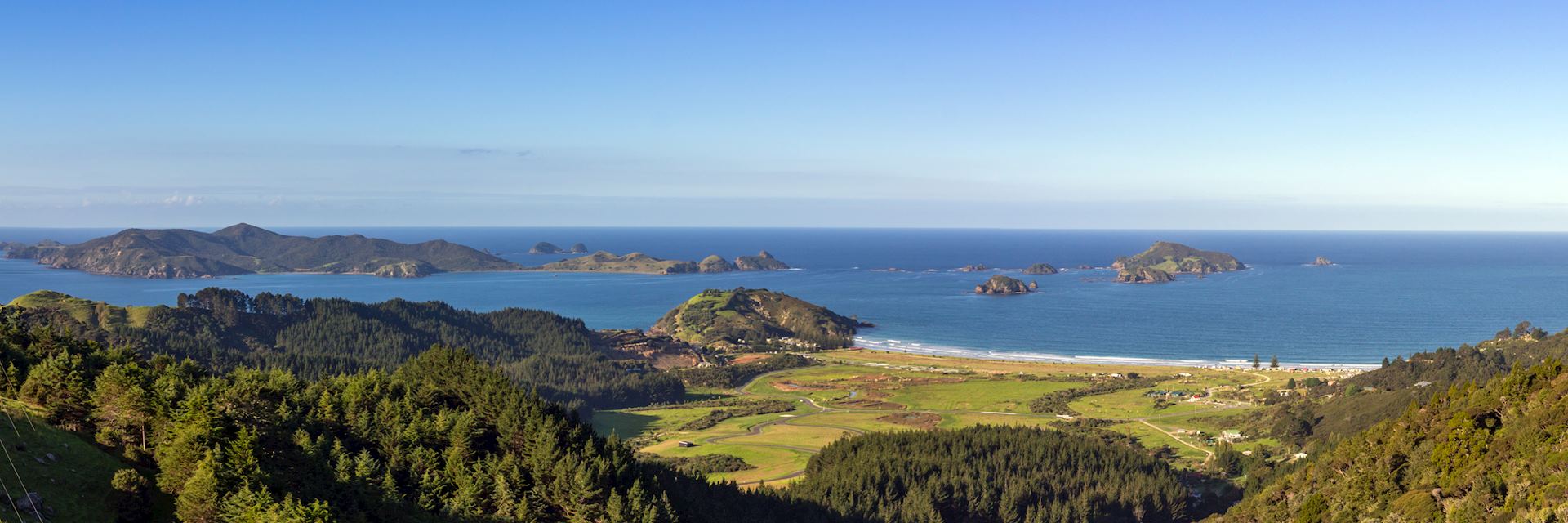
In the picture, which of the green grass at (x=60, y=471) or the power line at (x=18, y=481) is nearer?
the power line at (x=18, y=481)

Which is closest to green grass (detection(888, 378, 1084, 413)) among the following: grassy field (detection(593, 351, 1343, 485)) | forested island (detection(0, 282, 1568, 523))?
grassy field (detection(593, 351, 1343, 485))

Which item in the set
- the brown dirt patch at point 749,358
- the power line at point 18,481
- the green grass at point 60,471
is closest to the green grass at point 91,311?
the brown dirt patch at point 749,358

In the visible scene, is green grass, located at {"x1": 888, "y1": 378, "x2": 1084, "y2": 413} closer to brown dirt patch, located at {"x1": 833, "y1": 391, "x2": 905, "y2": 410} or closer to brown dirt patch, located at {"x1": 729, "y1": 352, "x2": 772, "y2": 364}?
brown dirt patch, located at {"x1": 833, "y1": 391, "x2": 905, "y2": 410}

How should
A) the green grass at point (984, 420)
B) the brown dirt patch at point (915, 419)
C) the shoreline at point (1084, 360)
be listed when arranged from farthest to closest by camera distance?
the shoreline at point (1084, 360)
the green grass at point (984, 420)
the brown dirt patch at point (915, 419)

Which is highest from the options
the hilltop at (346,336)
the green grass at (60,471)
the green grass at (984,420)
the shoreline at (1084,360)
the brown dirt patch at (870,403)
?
the green grass at (60,471)

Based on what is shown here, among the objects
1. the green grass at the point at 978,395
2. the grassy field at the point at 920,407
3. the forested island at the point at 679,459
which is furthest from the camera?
the green grass at the point at 978,395

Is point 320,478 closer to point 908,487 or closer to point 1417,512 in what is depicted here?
point 908,487

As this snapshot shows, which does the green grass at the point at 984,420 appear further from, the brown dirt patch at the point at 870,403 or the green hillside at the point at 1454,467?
the green hillside at the point at 1454,467
